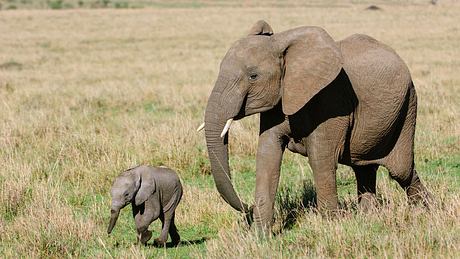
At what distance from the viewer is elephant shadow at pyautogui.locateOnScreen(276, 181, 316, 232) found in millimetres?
6660

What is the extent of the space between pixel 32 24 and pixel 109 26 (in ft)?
18.6

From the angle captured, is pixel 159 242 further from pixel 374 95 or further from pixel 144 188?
pixel 374 95

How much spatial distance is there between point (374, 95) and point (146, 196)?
2.27m

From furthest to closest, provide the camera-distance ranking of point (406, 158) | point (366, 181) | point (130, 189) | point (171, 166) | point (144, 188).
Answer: point (171, 166), point (366, 181), point (406, 158), point (144, 188), point (130, 189)

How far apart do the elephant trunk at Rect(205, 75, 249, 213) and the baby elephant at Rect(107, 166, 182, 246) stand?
1.34ft

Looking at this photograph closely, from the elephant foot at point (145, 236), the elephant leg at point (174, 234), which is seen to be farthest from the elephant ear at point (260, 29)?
the elephant foot at point (145, 236)

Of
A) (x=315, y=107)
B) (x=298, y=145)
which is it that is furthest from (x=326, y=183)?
(x=315, y=107)

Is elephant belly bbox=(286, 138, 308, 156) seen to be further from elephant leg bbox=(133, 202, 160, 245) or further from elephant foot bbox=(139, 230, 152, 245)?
elephant foot bbox=(139, 230, 152, 245)

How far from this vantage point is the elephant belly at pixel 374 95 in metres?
6.43

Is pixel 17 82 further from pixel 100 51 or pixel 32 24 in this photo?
pixel 32 24

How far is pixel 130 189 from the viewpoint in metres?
5.54

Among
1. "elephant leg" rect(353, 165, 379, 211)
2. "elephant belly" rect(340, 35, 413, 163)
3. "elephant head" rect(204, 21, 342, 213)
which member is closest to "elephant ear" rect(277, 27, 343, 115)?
"elephant head" rect(204, 21, 342, 213)

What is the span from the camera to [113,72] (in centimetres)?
2316

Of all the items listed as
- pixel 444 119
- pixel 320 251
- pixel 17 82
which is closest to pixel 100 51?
pixel 17 82
